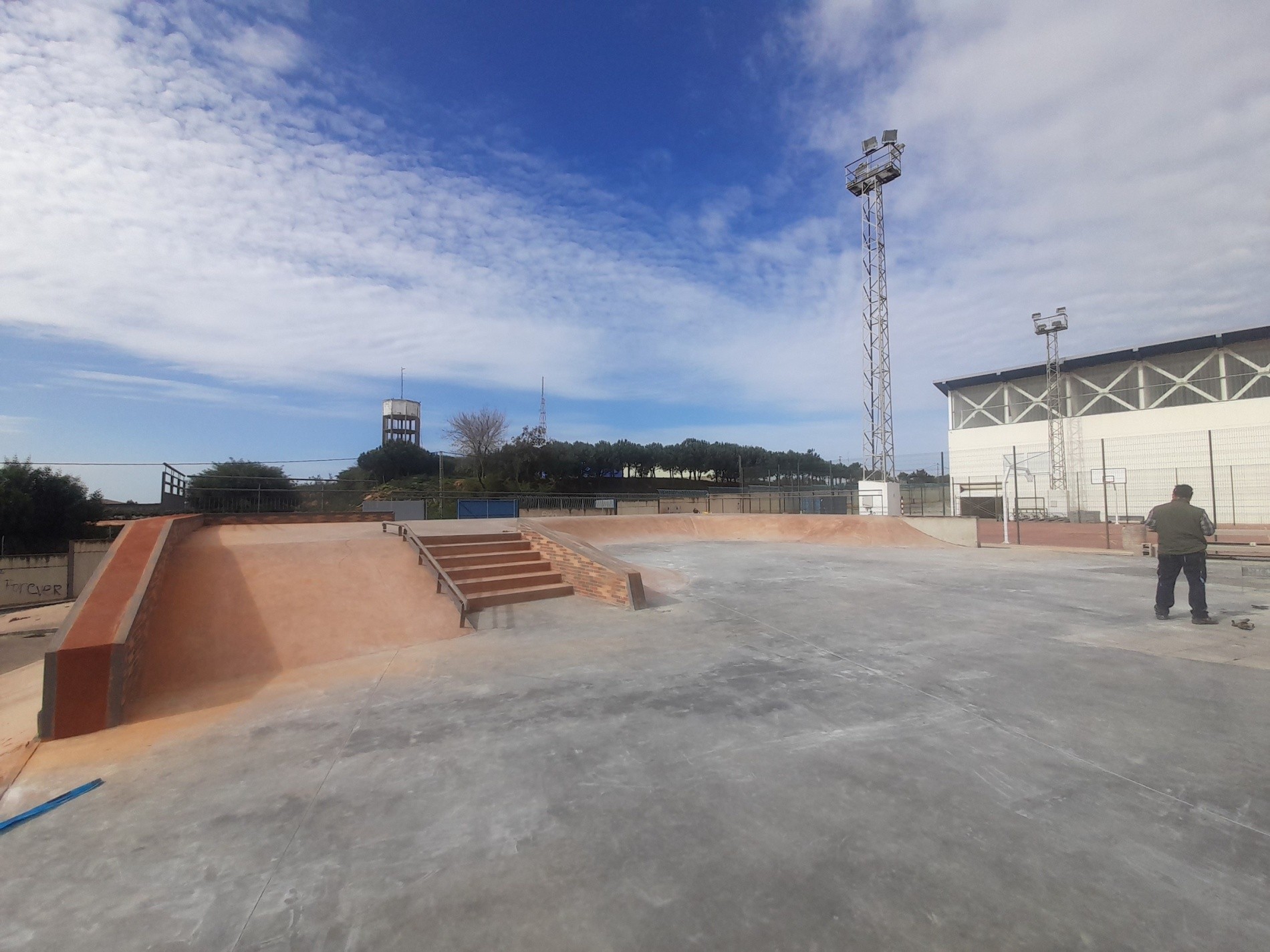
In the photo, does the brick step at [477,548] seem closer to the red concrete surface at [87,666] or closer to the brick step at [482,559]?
the brick step at [482,559]

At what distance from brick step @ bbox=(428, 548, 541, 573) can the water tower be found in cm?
5349

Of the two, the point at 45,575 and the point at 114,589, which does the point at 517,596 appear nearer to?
the point at 114,589

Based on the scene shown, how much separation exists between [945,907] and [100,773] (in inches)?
182

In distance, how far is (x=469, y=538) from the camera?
9.48 meters

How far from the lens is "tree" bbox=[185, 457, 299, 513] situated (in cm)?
1558

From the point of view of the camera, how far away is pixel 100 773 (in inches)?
137

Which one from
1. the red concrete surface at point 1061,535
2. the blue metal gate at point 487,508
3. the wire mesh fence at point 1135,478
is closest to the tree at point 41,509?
the blue metal gate at point 487,508

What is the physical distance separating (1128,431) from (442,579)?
3585cm

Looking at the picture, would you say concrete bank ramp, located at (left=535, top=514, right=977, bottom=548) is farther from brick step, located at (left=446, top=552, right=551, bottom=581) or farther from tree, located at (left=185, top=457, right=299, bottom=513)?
tree, located at (left=185, top=457, right=299, bottom=513)

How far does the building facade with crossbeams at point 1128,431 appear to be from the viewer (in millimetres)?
22734

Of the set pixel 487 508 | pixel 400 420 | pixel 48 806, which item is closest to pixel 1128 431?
pixel 487 508

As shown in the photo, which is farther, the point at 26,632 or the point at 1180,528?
the point at 26,632

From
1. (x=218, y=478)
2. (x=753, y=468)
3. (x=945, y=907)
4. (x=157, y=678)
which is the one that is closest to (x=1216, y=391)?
(x=753, y=468)

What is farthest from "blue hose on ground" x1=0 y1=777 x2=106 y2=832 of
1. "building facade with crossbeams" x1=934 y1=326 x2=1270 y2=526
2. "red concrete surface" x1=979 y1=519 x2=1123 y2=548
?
"building facade with crossbeams" x1=934 y1=326 x2=1270 y2=526
